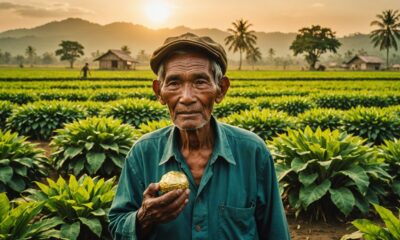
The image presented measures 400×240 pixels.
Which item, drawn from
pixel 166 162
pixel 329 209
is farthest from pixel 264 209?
pixel 329 209

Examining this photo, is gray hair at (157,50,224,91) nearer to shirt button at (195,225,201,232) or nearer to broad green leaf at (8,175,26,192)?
shirt button at (195,225,201,232)

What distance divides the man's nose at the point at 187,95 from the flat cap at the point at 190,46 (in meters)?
0.21

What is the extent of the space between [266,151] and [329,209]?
12.3 feet

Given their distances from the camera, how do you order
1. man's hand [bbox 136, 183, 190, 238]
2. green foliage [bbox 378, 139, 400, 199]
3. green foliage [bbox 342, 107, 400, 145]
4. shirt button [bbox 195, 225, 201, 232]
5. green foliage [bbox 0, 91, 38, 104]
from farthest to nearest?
green foliage [bbox 0, 91, 38, 104]
green foliage [bbox 342, 107, 400, 145]
green foliage [bbox 378, 139, 400, 199]
shirt button [bbox 195, 225, 201, 232]
man's hand [bbox 136, 183, 190, 238]

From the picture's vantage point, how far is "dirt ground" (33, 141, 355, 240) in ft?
15.8

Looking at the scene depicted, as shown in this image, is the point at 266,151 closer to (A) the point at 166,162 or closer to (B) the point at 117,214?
(A) the point at 166,162

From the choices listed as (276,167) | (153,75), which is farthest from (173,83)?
(153,75)

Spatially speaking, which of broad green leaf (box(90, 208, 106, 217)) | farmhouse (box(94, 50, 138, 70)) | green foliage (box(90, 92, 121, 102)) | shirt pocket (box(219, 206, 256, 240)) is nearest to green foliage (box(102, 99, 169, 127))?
green foliage (box(90, 92, 121, 102))

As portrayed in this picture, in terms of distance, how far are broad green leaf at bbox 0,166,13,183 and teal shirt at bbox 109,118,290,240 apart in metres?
4.24

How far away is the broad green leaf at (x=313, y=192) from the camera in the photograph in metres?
4.92

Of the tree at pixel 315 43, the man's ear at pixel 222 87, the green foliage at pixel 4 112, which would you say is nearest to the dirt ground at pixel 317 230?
the man's ear at pixel 222 87

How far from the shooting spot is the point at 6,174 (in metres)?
5.63

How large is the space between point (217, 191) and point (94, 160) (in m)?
4.91

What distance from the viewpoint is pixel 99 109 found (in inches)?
483
